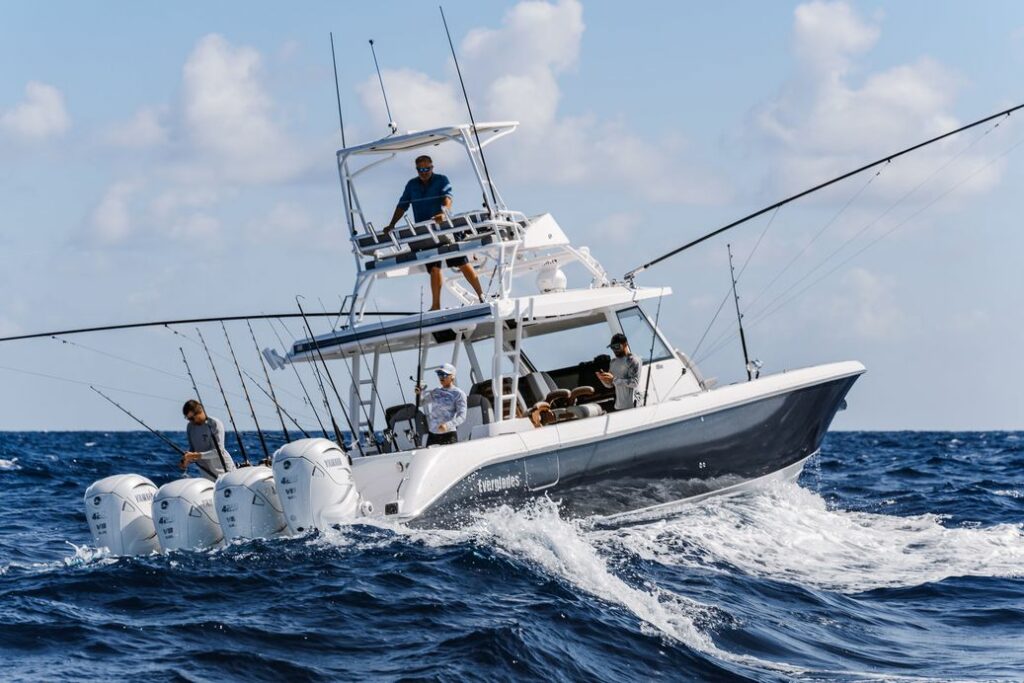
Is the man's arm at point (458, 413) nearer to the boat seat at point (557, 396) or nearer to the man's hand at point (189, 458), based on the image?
the boat seat at point (557, 396)

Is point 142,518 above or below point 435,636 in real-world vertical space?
above

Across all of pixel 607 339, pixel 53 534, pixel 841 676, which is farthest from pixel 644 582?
pixel 53 534

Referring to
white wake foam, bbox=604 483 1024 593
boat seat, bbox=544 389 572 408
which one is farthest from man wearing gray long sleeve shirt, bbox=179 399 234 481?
white wake foam, bbox=604 483 1024 593

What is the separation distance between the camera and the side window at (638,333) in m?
12.4

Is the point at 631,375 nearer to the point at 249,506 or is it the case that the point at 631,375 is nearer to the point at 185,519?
the point at 249,506

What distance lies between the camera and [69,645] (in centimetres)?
709

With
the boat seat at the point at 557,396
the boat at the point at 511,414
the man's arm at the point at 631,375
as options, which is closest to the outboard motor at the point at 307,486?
the boat at the point at 511,414

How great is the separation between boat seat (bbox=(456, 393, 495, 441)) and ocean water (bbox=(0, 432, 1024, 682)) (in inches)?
45.0

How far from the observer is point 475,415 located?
11305 mm

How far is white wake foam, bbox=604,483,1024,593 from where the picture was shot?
9.99 m

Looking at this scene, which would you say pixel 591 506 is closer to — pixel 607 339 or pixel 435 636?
pixel 607 339

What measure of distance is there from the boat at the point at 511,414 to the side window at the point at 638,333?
13 mm

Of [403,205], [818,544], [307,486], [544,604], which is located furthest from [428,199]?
[544,604]

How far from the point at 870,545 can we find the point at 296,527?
16.4 feet
